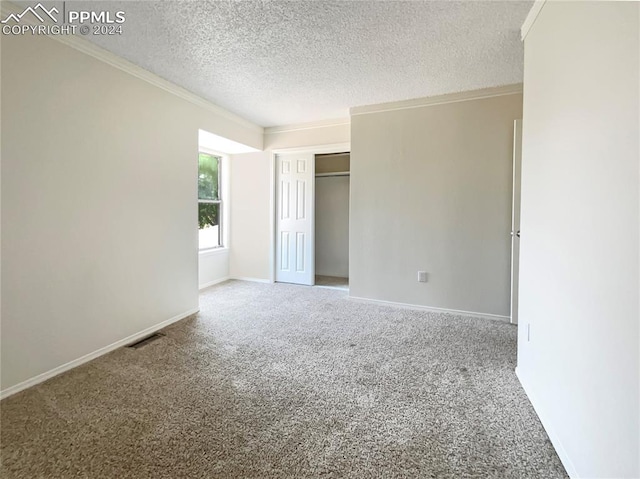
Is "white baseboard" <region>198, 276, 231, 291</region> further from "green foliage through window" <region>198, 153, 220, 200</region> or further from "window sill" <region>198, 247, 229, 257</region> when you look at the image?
"green foliage through window" <region>198, 153, 220, 200</region>

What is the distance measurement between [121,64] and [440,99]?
313 centimetres

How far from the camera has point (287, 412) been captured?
5.94ft

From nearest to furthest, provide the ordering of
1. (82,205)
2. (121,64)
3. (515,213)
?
(82,205)
(121,64)
(515,213)

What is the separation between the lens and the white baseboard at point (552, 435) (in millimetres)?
1365

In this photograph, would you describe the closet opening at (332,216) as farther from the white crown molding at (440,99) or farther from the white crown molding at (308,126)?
the white crown molding at (440,99)

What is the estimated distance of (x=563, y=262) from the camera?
1.49 metres

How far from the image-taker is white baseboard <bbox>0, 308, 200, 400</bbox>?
2011mm

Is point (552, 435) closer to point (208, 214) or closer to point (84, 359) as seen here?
point (84, 359)

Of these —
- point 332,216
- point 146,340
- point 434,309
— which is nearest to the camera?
point 146,340

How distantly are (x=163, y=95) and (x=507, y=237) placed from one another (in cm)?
380

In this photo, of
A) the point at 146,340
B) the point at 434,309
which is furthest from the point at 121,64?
the point at 434,309

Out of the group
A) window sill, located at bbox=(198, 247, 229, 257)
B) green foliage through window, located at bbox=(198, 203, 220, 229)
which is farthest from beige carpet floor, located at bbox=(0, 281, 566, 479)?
green foliage through window, located at bbox=(198, 203, 220, 229)

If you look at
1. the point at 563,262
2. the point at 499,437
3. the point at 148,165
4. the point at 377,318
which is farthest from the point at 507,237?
the point at 148,165

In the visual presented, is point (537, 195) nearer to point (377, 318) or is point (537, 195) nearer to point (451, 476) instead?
point (451, 476)
